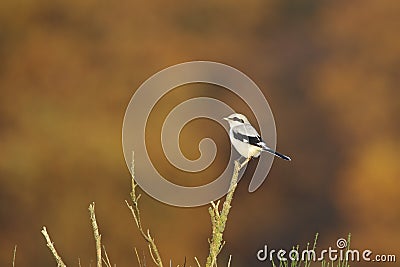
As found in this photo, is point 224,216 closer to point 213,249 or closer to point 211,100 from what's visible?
point 213,249

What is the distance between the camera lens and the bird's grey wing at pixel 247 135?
7.46ft

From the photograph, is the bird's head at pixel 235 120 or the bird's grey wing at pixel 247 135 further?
the bird's head at pixel 235 120

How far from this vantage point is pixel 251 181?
3.34 meters

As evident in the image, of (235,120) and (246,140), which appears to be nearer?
(246,140)

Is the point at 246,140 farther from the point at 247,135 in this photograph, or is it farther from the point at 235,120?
the point at 235,120

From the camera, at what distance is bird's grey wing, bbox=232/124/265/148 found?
89.5 inches

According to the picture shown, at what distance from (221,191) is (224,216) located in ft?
5.42

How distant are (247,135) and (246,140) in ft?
0.07

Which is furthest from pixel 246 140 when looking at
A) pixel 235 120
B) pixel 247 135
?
pixel 235 120

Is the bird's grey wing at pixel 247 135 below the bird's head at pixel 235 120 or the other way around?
below

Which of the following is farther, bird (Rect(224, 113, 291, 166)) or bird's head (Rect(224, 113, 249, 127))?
bird's head (Rect(224, 113, 249, 127))

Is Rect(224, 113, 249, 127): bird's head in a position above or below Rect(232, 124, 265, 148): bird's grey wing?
above

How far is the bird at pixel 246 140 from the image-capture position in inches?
88.7

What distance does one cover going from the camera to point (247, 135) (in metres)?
2.30
